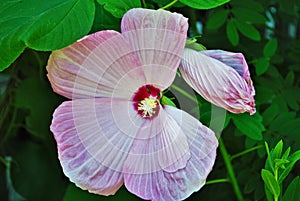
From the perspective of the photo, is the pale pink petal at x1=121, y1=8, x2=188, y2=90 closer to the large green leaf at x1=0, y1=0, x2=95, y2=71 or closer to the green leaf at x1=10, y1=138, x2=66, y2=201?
the large green leaf at x1=0, y1=0, x2=95, y2=71

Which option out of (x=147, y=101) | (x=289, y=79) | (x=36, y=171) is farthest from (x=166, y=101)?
(x=36, y=171)

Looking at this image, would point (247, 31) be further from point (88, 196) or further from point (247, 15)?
point (88, 196)

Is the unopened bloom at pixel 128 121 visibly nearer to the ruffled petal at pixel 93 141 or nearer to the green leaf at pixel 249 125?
the ruffled petal at pixel 93 141

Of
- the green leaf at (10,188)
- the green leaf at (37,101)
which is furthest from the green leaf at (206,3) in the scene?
the green leaf at (10,188)

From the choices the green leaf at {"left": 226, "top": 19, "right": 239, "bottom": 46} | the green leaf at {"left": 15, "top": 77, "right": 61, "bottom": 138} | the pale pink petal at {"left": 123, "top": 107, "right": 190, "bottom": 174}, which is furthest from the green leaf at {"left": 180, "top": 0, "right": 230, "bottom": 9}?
the green leaf at {"left": 15, "top": 77, "right": 61, "bottom": 138}

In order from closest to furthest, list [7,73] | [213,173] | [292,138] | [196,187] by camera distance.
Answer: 1. [196,187]
2. [292,138]
3. [213,173]
4. [7,73]

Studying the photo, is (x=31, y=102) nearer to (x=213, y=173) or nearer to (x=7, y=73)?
(x=7, y=73)

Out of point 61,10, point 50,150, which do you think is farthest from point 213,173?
point 61,10
